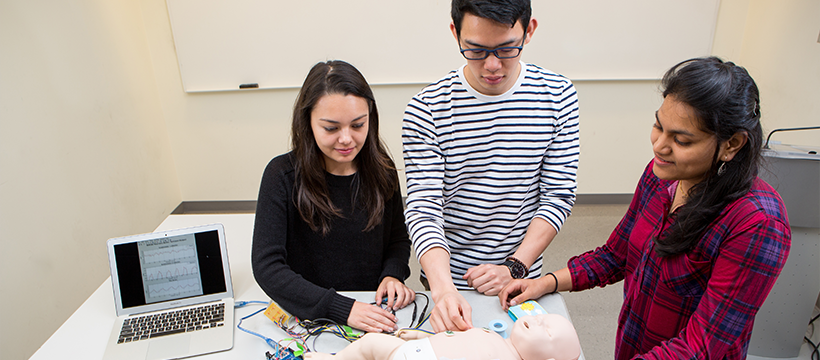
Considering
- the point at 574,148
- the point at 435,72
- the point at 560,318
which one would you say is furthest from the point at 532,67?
the point at 435,72

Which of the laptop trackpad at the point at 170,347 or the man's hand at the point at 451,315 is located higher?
the man's hand at the point at 451,315

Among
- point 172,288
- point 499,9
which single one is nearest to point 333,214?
point 172,288

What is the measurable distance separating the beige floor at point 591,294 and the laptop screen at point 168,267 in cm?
165

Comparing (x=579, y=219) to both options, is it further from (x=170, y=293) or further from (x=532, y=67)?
(x=170, y=293)

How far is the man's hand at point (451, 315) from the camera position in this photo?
1079 mm

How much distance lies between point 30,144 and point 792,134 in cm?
435

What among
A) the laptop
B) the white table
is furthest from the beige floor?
the laptop

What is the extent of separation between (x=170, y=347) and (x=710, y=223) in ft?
4.30

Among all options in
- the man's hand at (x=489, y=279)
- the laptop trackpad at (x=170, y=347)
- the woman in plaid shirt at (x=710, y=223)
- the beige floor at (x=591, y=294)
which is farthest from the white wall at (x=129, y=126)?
the woman in plaid shirt at (x=710, y=223)

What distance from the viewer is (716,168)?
2.85 feet

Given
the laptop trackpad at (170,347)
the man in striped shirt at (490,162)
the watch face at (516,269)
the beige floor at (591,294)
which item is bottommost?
the beige floor at (591,294)

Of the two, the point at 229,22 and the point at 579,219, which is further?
the point at 579,219

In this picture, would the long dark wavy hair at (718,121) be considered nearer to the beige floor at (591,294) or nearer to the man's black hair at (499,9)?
the man's black hair at (499,9)

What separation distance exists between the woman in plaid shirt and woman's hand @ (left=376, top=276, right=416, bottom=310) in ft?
2.01
